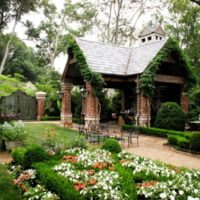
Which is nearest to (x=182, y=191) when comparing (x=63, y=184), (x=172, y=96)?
(x=63, y=184)

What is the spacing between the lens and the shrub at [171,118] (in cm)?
1584

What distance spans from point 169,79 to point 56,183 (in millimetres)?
14080

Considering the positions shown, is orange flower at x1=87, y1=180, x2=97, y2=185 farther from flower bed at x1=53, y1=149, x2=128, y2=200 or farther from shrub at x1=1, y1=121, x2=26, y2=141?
shrub at x1=1, y1=121, x2=26, y2=141

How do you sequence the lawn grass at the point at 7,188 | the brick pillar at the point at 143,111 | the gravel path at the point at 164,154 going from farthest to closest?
the brick pillar at the point at 143,111, the gravel path at the point at 164,154, the lawn grass at the point at 7,188

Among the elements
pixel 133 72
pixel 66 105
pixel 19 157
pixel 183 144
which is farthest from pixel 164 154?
pixel 66 105

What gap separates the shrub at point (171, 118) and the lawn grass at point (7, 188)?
10472mm

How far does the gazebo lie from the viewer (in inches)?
653

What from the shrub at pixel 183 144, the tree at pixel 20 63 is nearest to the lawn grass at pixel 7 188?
the shrub at pixel 183 144

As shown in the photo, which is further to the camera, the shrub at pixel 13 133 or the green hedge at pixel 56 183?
the shrub at pixel 13 133

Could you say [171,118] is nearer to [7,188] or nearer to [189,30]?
[7,188]

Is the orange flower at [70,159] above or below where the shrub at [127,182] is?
above

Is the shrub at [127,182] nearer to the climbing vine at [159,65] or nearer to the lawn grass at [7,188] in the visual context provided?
the lawn grass at [7,188]

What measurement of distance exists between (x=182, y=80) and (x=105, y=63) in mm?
5338

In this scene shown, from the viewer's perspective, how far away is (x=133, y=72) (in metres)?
A: 17.4
